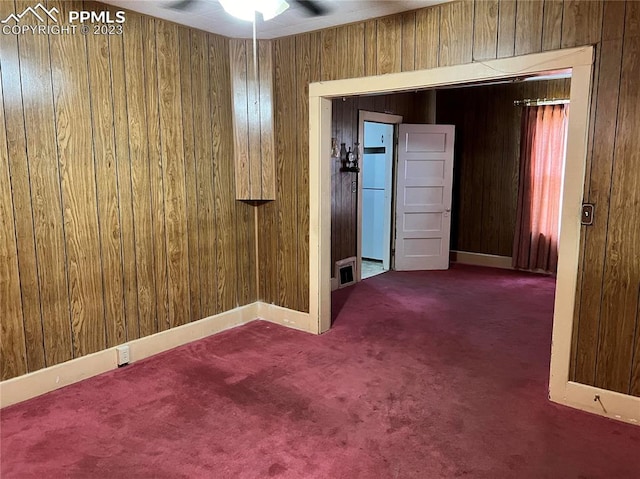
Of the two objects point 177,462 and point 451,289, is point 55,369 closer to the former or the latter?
point 177,462

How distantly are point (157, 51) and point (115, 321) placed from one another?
1978 mm

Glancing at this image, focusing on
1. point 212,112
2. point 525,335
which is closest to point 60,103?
point 212,112

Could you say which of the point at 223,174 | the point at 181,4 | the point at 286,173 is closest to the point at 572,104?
the point at 286,173

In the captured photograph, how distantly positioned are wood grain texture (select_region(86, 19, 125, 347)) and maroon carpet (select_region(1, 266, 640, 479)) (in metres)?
0.44

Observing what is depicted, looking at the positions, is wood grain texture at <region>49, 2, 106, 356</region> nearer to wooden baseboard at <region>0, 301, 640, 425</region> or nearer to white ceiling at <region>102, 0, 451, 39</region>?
wooden baseboard at <region>0, 301, 640, 425</region>

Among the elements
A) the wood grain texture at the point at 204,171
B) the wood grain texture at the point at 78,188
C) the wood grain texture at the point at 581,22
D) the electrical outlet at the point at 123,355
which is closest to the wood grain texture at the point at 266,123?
the wood grain texture at the point at 204,171

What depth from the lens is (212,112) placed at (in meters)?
3.97

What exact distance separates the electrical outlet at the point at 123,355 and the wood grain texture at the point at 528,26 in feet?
10.8

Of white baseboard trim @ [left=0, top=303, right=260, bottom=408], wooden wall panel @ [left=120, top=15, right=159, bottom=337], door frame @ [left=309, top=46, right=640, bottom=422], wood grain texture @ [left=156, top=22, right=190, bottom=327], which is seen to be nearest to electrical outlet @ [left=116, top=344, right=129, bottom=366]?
white baseboard trim @ [left=0, top=303, right=260, bottom=408]

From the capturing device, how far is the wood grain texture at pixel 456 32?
3.07m

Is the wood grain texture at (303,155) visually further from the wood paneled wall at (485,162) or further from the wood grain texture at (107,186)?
the wood paneled wall at (485,162)

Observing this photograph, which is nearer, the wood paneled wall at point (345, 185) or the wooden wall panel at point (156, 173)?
the wooden wall panel at point (156, 173)

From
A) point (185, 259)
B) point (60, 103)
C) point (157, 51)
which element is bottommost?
point (185, 259)

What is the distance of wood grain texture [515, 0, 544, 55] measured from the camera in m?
2.81
